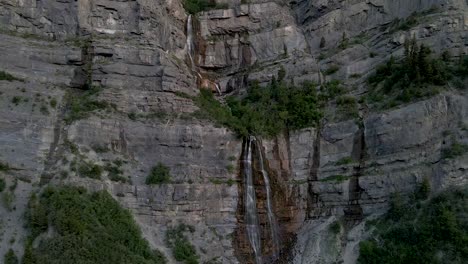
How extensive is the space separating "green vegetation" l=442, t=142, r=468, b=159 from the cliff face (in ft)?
1.06

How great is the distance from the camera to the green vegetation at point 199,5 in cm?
4938

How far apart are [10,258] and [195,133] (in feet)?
46.8

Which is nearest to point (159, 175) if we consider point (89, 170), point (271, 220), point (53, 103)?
point (89, 170)

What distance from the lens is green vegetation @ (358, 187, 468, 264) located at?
30.1m

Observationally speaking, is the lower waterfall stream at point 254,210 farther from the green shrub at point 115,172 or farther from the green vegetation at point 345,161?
the green shrub at point 115,172

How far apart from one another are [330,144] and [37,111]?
1950cm

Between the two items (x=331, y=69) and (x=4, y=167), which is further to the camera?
(x=331, y=69)

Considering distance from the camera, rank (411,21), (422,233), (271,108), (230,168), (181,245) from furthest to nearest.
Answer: (271,108) → (411,21) → (230,168) → (181,245) → (422,233)

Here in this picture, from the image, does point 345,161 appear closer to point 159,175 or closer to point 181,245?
point 181,245

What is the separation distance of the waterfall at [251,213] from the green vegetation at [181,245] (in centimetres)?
372

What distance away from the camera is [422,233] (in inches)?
1224

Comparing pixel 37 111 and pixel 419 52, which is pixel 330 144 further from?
pixel 37 111

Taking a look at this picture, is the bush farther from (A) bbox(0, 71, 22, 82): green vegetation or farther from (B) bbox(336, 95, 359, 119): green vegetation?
(A) bbox(0, 71, 22, 82): green vegetation

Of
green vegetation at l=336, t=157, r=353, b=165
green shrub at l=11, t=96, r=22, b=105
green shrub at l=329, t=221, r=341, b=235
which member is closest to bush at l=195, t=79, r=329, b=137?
green vegetation at l=336, t=157, r=353, b=165
